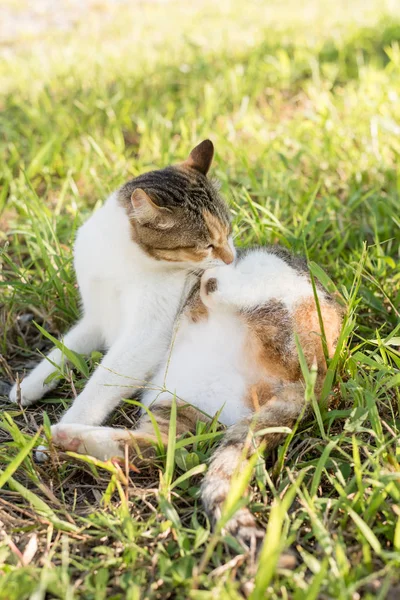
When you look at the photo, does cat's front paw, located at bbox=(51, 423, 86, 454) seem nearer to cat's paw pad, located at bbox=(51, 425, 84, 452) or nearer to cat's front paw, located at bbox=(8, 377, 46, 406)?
cat's paw pad, located at bbox=(51, 425, 84, 452)

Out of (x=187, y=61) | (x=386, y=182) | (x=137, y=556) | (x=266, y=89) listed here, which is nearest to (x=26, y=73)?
(x=187, y=61)

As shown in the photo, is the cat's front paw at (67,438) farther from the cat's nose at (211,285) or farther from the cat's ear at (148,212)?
the cat's ear at (148,212)

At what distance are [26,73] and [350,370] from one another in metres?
4.60

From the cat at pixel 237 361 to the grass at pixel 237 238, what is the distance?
0.31 ft

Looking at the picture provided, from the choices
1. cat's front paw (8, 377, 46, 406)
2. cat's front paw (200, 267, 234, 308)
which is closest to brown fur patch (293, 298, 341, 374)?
cat's front paw (200, 267, 234, 308)

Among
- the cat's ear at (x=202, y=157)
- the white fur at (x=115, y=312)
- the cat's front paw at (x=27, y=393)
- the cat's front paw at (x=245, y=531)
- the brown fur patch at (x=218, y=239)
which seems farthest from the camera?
the cat's ear at (x=202, y=157)

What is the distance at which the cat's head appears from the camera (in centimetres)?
226

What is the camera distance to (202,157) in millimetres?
2613

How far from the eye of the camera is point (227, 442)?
1714 millimetres

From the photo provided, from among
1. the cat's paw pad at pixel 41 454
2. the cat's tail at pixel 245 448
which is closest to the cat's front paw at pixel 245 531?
the cat's tail at pixel 245 448

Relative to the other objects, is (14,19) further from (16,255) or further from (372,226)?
(372,226)

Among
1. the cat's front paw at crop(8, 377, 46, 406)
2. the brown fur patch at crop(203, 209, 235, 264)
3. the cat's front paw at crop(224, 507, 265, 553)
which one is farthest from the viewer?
the brown fur patch at crop(203, 209, 235, 264)

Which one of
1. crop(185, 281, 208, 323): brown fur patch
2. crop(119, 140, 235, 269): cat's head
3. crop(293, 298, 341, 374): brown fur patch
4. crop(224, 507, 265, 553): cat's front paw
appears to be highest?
crop(119, 140, 235, 269): cat's head

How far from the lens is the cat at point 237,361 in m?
1.80
